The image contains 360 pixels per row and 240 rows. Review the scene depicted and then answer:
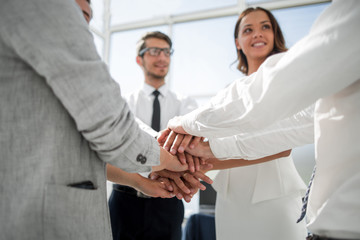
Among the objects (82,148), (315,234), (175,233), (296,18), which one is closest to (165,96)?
(175,233)

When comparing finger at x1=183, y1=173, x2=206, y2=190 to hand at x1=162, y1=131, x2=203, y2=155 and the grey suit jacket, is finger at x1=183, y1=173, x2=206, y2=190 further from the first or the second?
the grey suit jacket

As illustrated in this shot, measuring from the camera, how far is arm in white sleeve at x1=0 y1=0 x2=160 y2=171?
61cm

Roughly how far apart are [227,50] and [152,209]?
3284 mm

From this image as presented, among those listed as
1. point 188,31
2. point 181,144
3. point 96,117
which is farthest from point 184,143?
point 188,31

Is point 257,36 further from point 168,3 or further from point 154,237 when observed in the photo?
point 168,3

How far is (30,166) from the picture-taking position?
0.64 m

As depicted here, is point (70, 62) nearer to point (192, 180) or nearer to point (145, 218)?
point (192, 180)

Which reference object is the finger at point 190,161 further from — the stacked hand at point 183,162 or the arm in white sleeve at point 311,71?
the arm in white sleeve at point 311,71

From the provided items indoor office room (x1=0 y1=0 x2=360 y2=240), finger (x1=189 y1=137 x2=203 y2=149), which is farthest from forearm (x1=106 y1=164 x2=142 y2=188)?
indoor office room (x1=0 y1=0 x2=360 y2=240)

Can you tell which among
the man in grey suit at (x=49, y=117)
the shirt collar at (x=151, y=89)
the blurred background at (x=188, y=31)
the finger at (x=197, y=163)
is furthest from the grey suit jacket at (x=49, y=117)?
the blurred background at (x=188, y=31)

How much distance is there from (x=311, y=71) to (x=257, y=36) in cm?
120

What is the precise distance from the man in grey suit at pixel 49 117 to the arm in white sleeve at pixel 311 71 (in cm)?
41

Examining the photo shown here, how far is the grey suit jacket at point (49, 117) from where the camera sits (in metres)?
0.61

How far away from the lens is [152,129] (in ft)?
6.76
